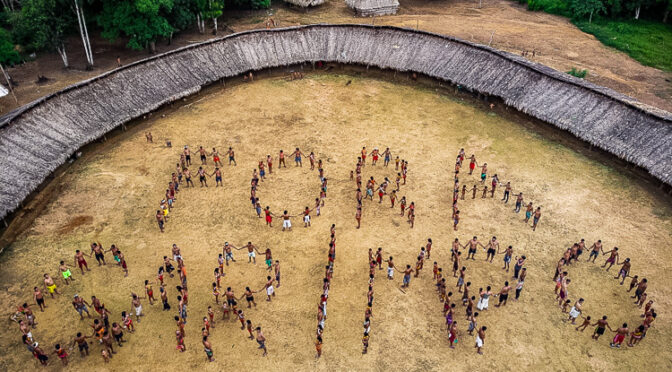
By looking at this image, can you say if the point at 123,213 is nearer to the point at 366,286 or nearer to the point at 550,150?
the point at 366,286

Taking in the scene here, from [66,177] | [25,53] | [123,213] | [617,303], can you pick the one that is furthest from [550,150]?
[25,53]

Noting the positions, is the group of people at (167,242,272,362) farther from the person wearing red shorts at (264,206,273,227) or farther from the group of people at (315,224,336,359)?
the group of people at (315,224,336,359)

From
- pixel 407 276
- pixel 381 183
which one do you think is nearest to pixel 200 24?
pixel 381 183

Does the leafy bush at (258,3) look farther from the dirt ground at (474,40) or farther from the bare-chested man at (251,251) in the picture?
the bare-chested man at (251,251)

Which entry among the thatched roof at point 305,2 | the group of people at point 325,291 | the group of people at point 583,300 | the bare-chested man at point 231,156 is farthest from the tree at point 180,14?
the group of people at point 583,300

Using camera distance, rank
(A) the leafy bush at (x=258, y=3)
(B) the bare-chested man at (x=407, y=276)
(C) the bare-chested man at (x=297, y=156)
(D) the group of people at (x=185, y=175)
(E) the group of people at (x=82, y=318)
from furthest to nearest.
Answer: (A) the leafy bush at (x=258, y=3)
(C) the bare-chested man at (x=297, y=156)
(D) the group of people at (x=185, y=175)
(B) the bare-chested man at (x=407, y=276)
(E) the group of people at (x=82, y=318)

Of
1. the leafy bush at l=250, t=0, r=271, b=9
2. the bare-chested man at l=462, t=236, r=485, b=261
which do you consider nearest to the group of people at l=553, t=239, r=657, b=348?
the bare-chested man at l=462, t=236, r=485, b=261

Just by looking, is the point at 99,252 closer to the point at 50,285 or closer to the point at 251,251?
the point at 50,285
